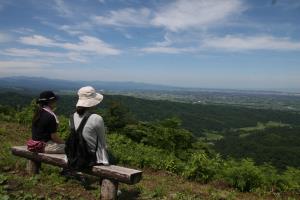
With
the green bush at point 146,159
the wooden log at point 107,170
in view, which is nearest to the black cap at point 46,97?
the wooden log at point 107,170

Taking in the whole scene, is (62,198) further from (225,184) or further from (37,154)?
(225,184)

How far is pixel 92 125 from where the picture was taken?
5.91 m

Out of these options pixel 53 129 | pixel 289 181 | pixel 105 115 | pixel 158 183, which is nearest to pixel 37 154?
pixel 53 129

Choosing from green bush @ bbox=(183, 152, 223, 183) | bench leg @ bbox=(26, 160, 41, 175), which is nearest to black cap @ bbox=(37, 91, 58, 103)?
bench leg @ bbox=(26, 160, 41, 175)

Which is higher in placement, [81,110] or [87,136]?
[81,110]

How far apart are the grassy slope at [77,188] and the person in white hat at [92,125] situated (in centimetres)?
74

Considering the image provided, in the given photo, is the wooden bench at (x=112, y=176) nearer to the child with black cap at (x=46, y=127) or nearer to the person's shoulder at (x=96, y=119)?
the child with black cap at (x=46, y=127)

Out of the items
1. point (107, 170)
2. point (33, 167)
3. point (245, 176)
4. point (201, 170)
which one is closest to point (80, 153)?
point (107, 170)

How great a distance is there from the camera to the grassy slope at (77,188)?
5.84 m

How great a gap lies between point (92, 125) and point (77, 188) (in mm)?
1339

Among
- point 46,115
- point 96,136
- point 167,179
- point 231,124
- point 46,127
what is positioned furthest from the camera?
point 231,124

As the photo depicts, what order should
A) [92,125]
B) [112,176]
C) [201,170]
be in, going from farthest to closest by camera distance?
[201,170] < [92,125] < [112,176]

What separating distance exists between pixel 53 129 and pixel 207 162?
388 cm

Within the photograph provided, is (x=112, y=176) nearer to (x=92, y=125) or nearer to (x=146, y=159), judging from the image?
(x=92, y=125)
